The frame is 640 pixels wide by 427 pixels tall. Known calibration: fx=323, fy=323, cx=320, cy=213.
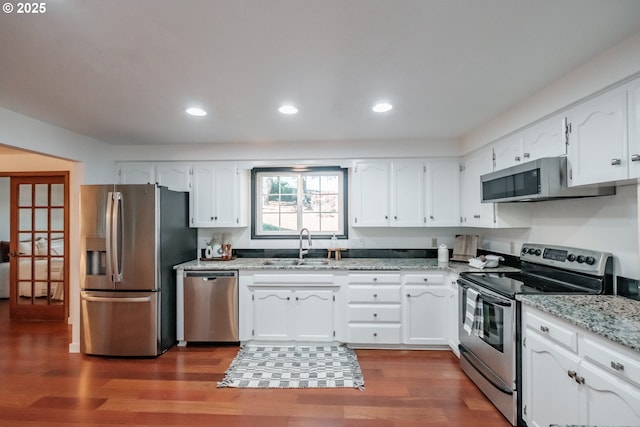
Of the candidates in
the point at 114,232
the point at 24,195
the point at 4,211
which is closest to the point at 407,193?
the point at 114,232

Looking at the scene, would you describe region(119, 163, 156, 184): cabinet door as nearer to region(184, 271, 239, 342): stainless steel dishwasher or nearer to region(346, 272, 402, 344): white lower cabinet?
region(184, 271, 239, 342): stainless steel dishwasher

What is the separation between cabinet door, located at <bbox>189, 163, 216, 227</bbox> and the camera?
12.7 ft

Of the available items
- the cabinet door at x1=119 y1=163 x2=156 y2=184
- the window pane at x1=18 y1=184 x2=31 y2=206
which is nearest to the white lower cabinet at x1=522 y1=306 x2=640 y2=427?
the cabinet door at x1=119 y1=163 x2=156 y2=184

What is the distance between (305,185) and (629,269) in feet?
10.2

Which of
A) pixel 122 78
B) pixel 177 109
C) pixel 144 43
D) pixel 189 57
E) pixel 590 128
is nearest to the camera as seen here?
pixel 144 43

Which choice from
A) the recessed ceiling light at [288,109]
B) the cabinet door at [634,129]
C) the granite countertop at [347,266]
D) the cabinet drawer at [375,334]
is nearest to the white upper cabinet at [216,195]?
the granite countertop at [347,266]

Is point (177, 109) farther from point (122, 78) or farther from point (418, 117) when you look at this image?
point (418, 117)

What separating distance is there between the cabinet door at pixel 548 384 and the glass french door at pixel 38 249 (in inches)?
207

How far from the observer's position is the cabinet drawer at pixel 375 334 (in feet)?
11.0

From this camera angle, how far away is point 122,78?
6.75 feet

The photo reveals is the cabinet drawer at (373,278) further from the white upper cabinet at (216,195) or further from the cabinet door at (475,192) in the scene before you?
the white upper cabinet at (216,195)

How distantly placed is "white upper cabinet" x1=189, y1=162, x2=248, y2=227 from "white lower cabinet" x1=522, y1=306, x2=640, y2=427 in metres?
3.03

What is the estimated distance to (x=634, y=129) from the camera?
64.7 inches

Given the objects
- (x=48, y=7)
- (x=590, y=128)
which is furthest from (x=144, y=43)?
(x=590, y=128)
